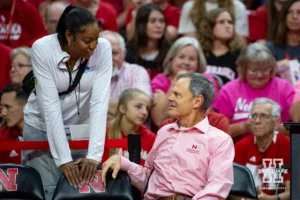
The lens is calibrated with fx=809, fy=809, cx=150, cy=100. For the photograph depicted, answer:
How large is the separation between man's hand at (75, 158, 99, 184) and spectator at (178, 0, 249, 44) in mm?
3387

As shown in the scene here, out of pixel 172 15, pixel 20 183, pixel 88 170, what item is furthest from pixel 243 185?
pixel 172 15

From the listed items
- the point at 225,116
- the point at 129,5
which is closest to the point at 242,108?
the point at 225,116

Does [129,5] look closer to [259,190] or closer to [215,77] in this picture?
[215,77]

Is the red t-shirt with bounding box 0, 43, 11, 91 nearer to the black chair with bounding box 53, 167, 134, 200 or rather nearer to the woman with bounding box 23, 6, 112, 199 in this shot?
the woman with bounding box 23, 6, 112, 199

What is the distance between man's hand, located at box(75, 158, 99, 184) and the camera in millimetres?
5297

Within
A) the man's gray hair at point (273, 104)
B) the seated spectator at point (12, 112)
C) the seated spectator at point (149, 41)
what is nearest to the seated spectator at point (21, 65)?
the seated spectator at point (12, 112)

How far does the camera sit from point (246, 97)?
754cm

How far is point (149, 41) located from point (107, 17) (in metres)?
0.77

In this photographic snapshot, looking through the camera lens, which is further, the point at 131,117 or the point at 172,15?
the point at 172,15

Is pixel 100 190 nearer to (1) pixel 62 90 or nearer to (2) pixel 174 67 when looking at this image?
(1) pixel 62 90

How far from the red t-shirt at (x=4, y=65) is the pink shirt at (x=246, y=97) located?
220cm

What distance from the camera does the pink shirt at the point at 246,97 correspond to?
7480 millimetres

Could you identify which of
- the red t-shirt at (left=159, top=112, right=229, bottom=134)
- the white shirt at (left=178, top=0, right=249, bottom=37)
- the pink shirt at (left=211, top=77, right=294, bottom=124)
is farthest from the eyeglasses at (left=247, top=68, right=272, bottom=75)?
the white shirt at (left=178, top=0, right=249, bottom=37)

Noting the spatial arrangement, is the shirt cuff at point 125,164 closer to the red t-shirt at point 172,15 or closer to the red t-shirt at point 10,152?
the red t-shirt at point 10,152
